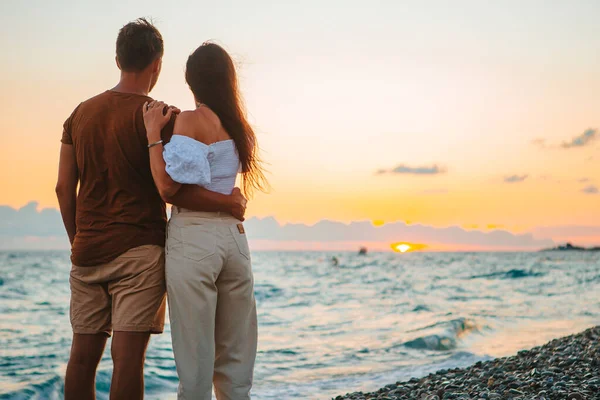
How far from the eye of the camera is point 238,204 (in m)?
3.27

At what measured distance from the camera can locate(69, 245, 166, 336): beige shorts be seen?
10.5ft

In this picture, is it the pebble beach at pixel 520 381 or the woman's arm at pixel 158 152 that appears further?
the pebble beach at pixel 520 381

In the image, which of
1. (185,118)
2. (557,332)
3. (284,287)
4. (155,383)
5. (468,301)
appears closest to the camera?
(185,118)

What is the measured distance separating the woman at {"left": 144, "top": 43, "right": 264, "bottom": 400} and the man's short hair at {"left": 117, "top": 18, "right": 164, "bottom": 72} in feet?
0.73

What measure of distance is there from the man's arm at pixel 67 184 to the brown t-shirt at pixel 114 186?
0.29 feet

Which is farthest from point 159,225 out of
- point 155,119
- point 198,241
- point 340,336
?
point 340,336

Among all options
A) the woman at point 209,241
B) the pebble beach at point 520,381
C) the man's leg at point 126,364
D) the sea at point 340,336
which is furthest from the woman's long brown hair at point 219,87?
→ the sea at point 340,336

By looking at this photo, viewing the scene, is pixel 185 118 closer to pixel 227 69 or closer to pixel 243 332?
pixel 227 69

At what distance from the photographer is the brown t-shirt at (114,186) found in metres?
3.22

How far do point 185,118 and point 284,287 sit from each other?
21.3 m

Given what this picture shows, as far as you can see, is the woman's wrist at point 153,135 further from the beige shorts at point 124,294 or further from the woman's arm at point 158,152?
the beige shorts at point 124,294

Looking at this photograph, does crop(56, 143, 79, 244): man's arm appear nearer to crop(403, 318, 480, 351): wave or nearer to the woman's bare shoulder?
the woman's bare shoulder

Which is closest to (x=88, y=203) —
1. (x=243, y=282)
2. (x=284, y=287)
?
(x=243, y=282)

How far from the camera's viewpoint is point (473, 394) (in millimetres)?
5262
